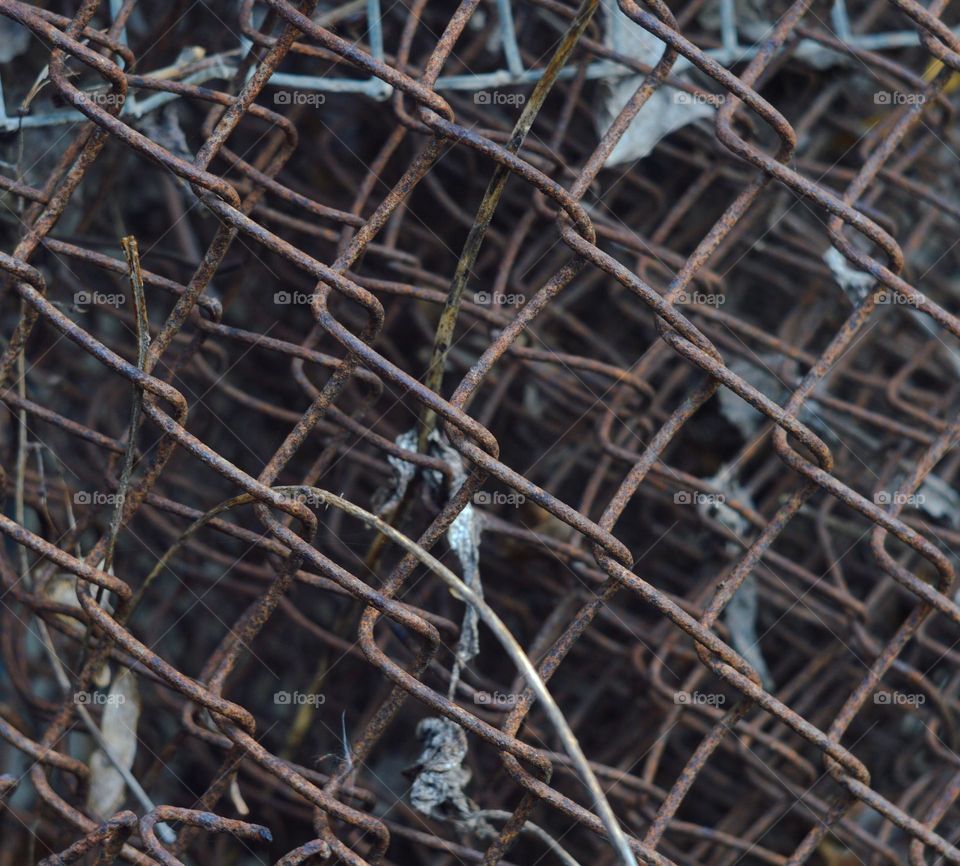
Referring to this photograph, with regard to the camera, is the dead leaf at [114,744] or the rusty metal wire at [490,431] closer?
the rusty metal wire at [490,431]

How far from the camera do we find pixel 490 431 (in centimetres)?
116

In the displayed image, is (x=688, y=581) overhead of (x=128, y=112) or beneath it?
beneath

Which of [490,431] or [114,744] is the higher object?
[490,431]

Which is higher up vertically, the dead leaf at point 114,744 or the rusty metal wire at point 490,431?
the rusty metal wire at point 490,431

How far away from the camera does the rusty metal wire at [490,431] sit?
0.85 m

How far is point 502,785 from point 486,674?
0.21 metres

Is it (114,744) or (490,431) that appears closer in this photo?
(114,744)

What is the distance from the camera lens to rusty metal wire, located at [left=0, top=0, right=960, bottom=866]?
0.85 m

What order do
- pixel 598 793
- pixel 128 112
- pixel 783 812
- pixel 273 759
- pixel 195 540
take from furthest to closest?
pixel 195 540 → pixel 783 812 → pixel 128 112 → pixel 273 759 → pixel 598 793

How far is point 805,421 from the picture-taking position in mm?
1314

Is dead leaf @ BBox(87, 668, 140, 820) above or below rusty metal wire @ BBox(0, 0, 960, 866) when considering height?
below

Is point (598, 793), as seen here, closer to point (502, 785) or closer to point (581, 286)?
point (502, 785)

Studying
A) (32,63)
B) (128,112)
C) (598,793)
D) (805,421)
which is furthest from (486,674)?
(32,63)

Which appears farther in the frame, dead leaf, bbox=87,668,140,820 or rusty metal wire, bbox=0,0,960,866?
dead leaf, bbox=87,668,140,820
